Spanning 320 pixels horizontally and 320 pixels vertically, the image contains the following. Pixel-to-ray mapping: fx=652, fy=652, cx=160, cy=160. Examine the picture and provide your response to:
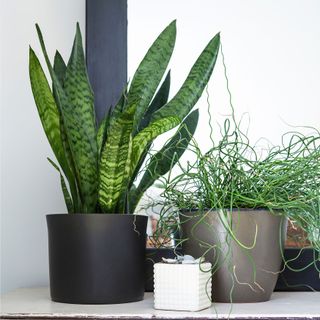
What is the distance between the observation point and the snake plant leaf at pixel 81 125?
817 millimetres

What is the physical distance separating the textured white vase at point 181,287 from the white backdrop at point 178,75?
31 centimetres

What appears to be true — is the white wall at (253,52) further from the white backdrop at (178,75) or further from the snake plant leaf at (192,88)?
the snake plant leaf at (192,88)

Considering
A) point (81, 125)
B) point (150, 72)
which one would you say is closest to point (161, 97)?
point (150, 72)

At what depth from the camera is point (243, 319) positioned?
2.26 feet

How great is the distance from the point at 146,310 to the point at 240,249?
0.44 feet

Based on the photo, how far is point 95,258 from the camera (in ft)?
2.59

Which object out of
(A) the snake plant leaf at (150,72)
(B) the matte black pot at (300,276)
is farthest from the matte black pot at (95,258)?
(B) the matte black pot at (300,276)

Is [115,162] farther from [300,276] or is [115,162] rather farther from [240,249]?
[300,276]

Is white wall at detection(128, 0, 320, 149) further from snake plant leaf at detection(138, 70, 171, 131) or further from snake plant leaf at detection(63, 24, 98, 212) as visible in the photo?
snake plant leaf at detection(63, 24, 98, 212)

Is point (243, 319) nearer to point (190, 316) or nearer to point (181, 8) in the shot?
point (190, 316)

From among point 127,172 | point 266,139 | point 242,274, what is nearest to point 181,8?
point 266,139

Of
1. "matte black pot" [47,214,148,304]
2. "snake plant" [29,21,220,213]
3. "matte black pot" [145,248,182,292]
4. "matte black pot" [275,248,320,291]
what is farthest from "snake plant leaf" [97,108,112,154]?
"matte black pot" [275,248,320,291]

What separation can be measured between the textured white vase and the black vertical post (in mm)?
370

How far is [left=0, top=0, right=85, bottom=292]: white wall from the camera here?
3.26 ft
